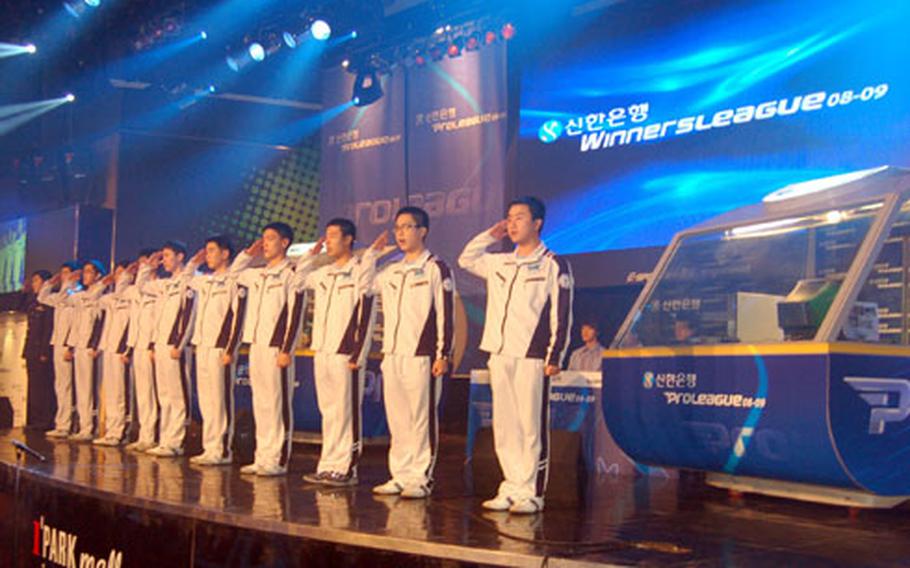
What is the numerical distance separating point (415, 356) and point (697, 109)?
5103 mm

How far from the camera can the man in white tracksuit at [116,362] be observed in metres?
11.7

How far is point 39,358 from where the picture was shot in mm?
14688

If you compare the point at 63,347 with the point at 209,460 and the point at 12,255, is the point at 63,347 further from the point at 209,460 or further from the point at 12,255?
the point at 12,255

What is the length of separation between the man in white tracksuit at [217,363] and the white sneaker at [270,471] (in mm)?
962

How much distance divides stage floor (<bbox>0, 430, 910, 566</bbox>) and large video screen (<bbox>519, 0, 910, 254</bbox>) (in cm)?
337

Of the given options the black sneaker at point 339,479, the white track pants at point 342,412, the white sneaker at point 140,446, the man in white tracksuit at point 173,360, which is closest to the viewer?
the black sneaker at point 339,479

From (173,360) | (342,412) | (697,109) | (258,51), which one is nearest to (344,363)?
(342,412)

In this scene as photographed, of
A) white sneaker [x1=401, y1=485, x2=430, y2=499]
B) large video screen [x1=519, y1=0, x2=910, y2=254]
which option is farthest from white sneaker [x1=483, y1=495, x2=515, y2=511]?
large video screen [x1=519, y1=0, x2=910, y2=254]

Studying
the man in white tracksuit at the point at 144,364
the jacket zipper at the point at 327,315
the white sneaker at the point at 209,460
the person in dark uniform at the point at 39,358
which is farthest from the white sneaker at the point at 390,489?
the person in dark uniform at the point at 39,358

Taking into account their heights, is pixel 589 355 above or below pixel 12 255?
below

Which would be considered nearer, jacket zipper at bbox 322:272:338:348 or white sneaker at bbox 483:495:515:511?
white sneaker at bbox 483:495:515:511

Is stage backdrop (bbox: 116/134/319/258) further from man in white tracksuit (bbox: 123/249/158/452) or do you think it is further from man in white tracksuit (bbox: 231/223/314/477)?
man in white tracksuit (bbox: 231/223/314/477)

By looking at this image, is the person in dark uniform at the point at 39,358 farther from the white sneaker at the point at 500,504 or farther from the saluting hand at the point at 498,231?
the white sneaker at the point at 500,504

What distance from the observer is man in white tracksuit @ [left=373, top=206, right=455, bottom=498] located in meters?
7.34
